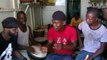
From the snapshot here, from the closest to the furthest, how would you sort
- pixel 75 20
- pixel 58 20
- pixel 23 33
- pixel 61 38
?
pixel 58 20 < pixel 61 38 < pixel 23 33 < pixel 75 20

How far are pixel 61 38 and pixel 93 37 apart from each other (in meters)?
0.41

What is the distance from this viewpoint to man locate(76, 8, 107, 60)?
8.57ft

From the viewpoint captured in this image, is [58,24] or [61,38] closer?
[58,24]

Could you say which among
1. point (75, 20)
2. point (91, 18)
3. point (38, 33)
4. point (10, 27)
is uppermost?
point (91, 18)

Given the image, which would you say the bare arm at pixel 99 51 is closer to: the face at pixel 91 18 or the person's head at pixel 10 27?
the face at pixel 91 18

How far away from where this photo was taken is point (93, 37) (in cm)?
272

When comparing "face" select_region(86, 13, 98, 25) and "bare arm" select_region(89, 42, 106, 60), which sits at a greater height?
"face" select_region(86, 13, 98, 25)

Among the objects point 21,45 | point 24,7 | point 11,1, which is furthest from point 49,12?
point 21,45

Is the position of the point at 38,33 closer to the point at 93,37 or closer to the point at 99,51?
the point at 93,37

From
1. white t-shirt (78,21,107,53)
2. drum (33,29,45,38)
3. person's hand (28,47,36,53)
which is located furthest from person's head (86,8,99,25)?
drum (33,29,45,38)

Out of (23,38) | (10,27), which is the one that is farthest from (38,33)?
(10,27)

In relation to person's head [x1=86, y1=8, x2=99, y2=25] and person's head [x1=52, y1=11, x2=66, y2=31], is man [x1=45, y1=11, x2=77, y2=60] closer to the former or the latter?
person's head [x1=52, y1=11, x2=66, y2=31]

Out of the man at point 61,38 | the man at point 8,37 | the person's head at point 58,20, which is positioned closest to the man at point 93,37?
the man at point 61,38

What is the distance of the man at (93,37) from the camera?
261 centimetres
